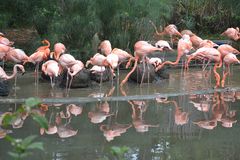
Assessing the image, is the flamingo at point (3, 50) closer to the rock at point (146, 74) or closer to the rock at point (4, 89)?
the rock at point (4, 89)

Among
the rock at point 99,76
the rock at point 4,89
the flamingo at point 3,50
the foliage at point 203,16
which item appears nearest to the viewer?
the rock at point 4,89

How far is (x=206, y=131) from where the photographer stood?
652 centimetres

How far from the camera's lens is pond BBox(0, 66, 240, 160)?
5551 millimetres

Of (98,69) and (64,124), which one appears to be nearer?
(64,124)

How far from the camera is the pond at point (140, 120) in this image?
555 cm

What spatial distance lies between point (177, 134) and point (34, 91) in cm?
341

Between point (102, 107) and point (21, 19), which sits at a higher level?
point (21, 19)

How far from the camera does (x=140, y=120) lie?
7059 millimetres

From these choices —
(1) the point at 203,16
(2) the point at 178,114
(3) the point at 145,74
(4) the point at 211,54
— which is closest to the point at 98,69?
(3) the point at 145,74

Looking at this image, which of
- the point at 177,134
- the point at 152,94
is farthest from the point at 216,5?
the point at 177,134

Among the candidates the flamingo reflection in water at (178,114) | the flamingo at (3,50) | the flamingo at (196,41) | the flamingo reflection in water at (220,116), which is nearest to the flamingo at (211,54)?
the flamingo reflection in water at (220,116)

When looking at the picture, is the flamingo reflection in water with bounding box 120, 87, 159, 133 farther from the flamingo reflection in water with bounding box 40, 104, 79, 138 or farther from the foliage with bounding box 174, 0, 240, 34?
the foliage with bounding box 174, 0, 240, 34

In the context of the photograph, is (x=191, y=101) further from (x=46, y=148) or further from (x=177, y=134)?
(x=46, y=148)

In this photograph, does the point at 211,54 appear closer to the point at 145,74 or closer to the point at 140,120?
the point at 145,74
